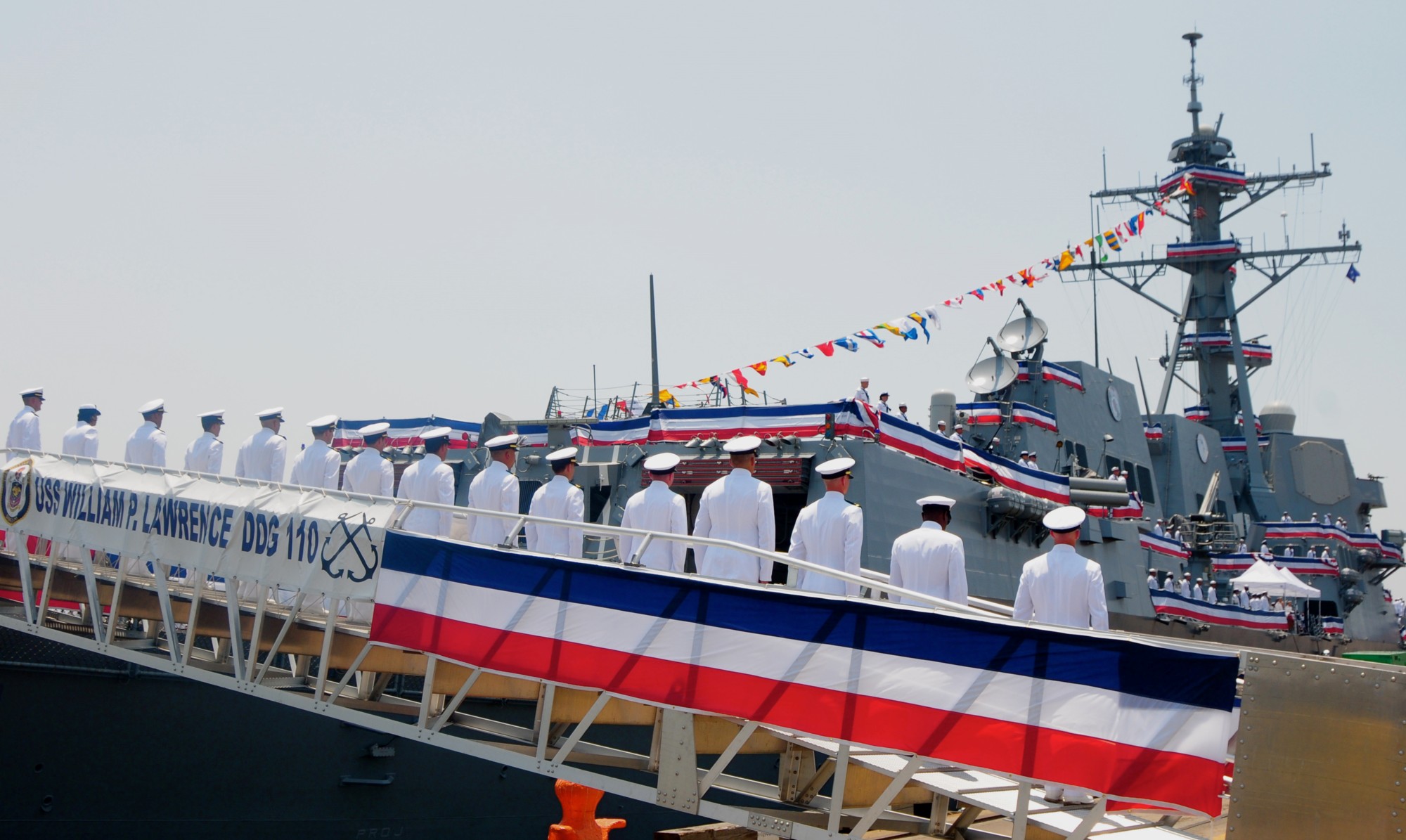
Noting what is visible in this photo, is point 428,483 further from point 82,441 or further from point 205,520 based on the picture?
point 82,441

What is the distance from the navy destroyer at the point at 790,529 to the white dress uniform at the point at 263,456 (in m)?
1.84

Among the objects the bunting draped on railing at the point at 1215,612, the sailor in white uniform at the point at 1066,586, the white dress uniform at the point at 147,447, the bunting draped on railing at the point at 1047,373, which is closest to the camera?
the sailor in white uniform at the point at 1066,586

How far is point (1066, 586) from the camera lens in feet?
19.9

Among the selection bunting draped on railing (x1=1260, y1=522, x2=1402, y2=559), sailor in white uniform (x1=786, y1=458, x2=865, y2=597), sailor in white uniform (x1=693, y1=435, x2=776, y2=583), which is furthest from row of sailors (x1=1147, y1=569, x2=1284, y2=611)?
sailor in white uniform (x1=786, y1=458, x2=865, y2=597)

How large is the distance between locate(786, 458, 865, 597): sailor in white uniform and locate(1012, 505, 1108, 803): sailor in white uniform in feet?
3.52

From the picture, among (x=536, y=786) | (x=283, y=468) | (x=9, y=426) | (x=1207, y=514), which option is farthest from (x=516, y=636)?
(x=1207, y=514)

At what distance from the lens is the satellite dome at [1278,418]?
30.7m

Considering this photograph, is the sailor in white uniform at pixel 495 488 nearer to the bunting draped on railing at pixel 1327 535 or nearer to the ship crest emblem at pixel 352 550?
the ship crest emblem at pixel 352 550

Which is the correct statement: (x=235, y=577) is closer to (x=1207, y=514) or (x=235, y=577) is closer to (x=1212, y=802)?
(x=1212, y=802)

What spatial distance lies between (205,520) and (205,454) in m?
3.22

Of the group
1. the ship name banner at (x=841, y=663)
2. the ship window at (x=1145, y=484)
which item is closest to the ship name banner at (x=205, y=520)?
the ship name banner at (x=841, y=663)

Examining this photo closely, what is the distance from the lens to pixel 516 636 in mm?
6570

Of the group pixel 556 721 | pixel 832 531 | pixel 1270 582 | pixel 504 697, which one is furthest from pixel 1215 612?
pixel 556 721

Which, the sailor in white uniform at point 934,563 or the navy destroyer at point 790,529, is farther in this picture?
the navy destroyer at point 790,529
